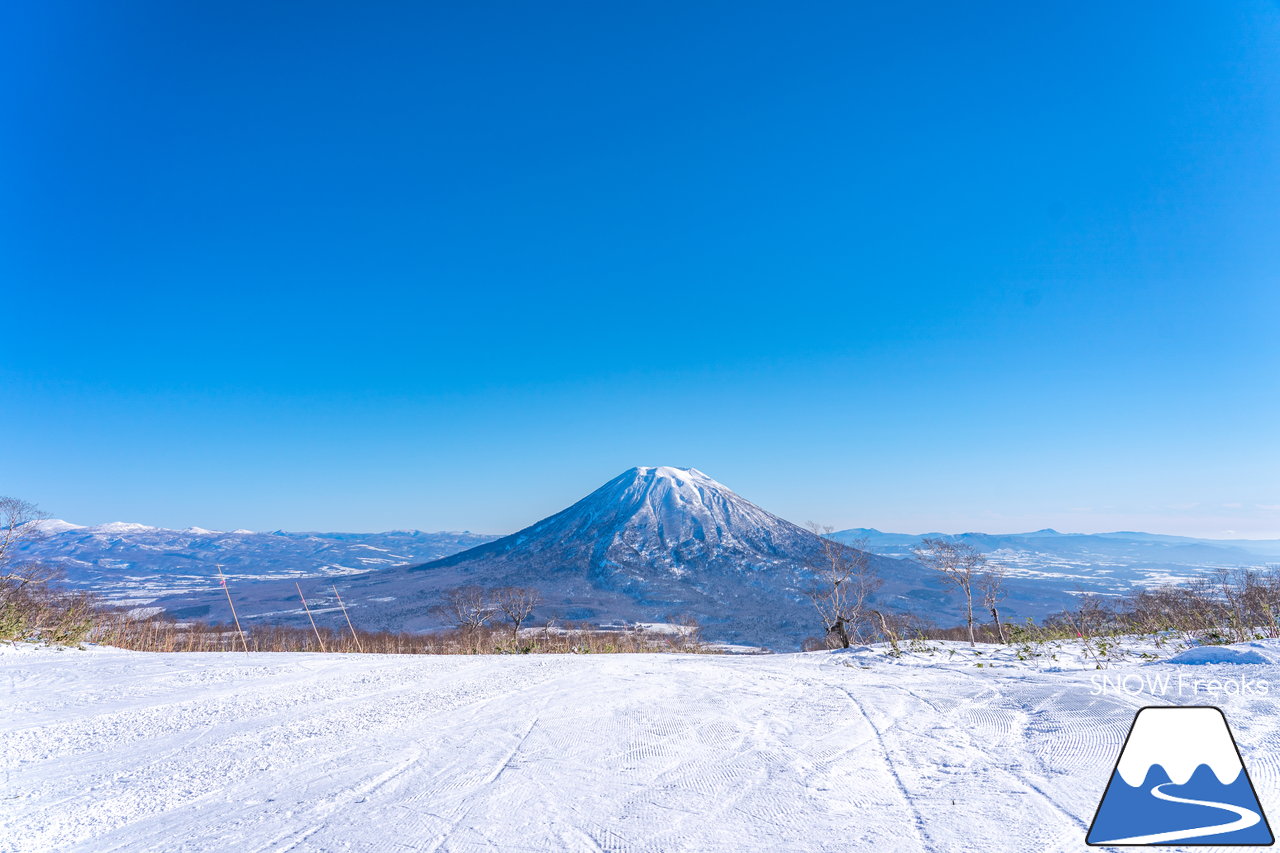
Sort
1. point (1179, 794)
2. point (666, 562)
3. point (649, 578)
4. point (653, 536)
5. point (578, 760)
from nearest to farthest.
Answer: point (1179, 794)
point (578, 760)
point (649, 578)
point (666, 562)
point (653, 536)

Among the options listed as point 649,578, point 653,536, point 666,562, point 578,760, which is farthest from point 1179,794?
point 653,536

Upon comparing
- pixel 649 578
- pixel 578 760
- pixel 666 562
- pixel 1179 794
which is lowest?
pixel 649 578

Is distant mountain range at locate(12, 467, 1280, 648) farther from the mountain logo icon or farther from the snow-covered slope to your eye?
the mountain logo icon

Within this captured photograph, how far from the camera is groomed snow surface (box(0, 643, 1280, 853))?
230 centimetres

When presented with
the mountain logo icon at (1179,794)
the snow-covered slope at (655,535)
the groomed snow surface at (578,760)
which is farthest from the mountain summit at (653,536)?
the mountain logo icon at (1179,794)

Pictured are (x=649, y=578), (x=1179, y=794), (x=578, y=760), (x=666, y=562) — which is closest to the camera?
(x=1179, y=794)

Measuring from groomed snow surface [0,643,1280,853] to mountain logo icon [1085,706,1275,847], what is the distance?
111mm

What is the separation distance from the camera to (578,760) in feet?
10.7

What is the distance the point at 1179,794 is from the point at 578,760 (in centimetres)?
273

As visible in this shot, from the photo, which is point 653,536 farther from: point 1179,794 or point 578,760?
point 1179,794

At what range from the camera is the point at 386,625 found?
7350cm

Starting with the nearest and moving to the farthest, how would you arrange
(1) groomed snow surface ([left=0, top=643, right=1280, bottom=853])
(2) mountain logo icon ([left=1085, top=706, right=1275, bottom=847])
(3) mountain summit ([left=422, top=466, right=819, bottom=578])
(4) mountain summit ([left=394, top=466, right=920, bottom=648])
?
(2) mountain logo icon ([left=1085, top=706, right=1275, bottom=847]) < (1) groomed snow surface ([left=0, top=643, right=1280, bottom=853]) < (4) mountain summit ([left=394, top=466, right=920, bottom=648]) < (3) mountain summit ([left=422, top=466, right=819, bottom=578])

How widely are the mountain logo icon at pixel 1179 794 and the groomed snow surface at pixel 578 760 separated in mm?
111

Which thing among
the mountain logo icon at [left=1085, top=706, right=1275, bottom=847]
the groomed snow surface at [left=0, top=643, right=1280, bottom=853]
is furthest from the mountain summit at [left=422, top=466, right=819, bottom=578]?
the mountain logo icon at [left=1085, top=706, right=1275, bottom=847]
